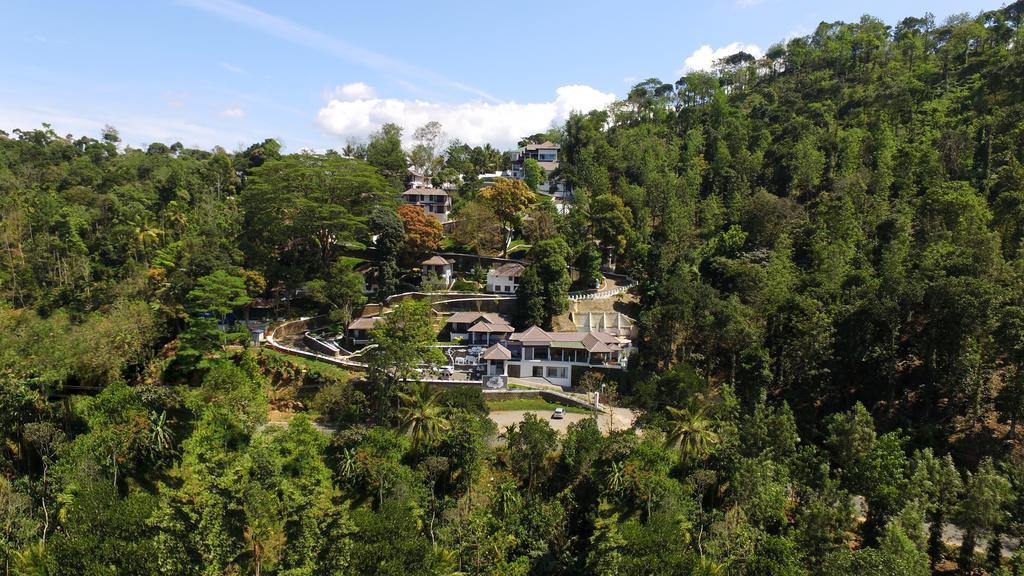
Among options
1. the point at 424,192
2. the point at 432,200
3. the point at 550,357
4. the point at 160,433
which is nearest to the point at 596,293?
the point at 550,357

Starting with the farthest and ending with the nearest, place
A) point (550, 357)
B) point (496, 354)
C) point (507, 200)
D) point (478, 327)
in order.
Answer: point (507, 200) < point (478, 327) < point (550, 357) < point (496, 354)

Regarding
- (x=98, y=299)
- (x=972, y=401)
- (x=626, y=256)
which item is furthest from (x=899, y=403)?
(x=98, y=299)

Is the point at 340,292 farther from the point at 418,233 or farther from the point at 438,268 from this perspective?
the point at 438,268

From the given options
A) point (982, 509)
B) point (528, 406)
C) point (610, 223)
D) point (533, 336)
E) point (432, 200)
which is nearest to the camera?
point (982, 509)

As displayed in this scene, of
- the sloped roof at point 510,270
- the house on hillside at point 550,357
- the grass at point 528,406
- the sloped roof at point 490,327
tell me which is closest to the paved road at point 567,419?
the grass at point 528,406

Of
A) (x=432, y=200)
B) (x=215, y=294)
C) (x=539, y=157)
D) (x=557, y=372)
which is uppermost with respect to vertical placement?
(x=539, y=157)

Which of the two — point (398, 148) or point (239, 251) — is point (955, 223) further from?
point (398, 148)

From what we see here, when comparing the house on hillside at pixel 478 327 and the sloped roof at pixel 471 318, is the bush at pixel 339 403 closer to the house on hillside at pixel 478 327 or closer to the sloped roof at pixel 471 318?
the house on hillside at pixel 478 327
